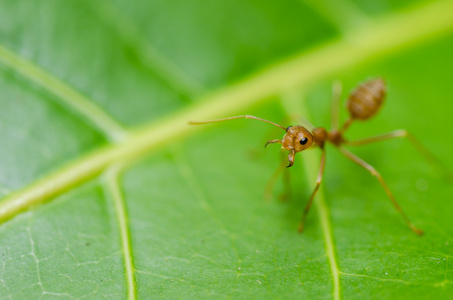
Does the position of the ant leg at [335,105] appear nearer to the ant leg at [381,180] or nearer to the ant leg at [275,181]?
the ant leg at [381,180]

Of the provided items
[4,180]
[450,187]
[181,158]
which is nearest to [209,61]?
[181,158]

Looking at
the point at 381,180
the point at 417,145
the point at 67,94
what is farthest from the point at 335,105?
the point at 67,94

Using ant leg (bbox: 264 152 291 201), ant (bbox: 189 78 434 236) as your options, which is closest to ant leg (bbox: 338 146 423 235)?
ant (bbox: 189 78 434 236)

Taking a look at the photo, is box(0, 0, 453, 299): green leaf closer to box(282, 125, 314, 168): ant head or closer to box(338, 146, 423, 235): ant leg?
box(338, 146, 423, 235): ant leg

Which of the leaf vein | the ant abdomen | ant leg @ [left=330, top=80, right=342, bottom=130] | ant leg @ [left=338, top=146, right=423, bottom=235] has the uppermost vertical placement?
ant leg @ [left=330, top=80, right=342, bottom=130]

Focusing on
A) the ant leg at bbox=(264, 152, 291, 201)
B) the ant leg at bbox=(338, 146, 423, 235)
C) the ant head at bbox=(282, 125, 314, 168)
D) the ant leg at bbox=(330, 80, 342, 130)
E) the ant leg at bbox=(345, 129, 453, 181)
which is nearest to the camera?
the ant leg at bbox=(338, 146, 423, 235)

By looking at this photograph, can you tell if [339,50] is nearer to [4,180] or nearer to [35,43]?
[35,43]
